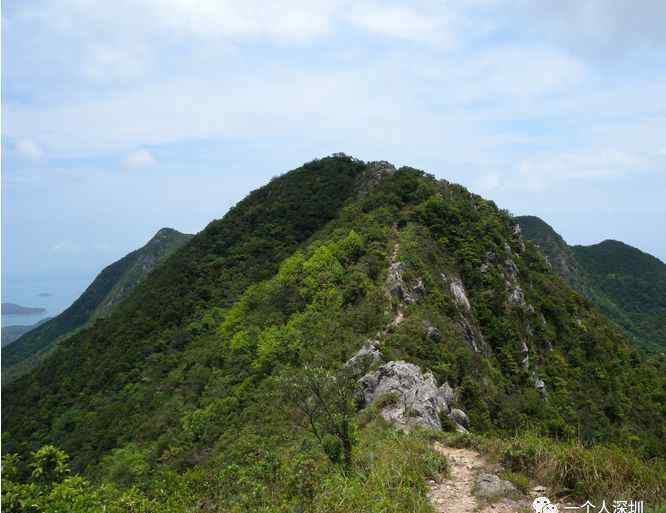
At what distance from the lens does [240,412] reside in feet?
68.8

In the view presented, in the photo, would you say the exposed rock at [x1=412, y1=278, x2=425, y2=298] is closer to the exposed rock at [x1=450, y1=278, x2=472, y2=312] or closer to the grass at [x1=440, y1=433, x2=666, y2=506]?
the exposed rock at [x1=450, y1=278, x2=472, y2=312]

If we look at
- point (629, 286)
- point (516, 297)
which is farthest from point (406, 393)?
point (629, 286)

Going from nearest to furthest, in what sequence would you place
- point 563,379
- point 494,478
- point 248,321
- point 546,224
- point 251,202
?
point 494,478 < point 563,379 < point 248,321 < point 251,202 < point 546,224

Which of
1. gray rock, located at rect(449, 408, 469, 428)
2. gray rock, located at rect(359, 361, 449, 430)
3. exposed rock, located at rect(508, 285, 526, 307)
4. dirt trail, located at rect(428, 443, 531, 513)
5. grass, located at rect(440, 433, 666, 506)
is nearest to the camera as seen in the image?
grass, located at rect(440, 433, 666, 506)

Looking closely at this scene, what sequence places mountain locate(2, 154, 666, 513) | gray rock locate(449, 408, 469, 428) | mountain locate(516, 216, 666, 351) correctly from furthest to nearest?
mountain locate(516, 216, 666, 351)
gray rock locate(449, 408, 469, 428)
mountain locate(2, 154, 666, 513)

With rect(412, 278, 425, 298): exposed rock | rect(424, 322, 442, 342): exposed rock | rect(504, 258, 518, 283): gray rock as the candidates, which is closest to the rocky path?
rect(424, 322, 442, 342): exposed rock

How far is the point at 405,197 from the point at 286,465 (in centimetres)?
3098

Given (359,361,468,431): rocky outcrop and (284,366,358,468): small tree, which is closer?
(284,366,358,468): small tree

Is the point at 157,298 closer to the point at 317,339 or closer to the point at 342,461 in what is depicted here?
the point at 317,339

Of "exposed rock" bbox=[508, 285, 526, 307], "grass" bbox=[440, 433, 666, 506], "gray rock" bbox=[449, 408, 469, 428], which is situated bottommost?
"gray rock" bbox=[449, 408, 469, 428]

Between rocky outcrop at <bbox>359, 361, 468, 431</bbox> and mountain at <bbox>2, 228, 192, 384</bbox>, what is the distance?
256 ft

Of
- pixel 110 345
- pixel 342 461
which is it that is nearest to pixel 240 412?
pixel 342 461

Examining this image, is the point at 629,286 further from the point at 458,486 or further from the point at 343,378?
the point at 458,486

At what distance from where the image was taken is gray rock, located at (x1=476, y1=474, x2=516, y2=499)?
860 cm
